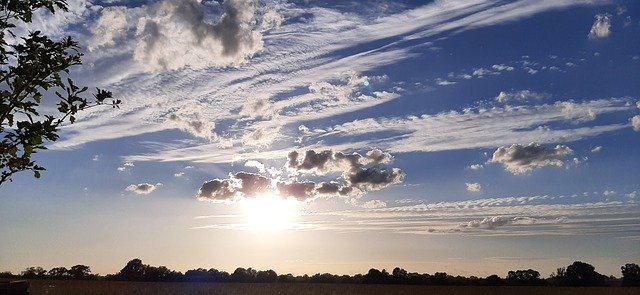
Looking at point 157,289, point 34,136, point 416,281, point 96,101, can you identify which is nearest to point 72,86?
point 96,101

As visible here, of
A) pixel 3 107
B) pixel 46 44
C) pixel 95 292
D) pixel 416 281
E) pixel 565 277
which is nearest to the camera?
pixel 3 107

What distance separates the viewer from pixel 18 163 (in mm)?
9914

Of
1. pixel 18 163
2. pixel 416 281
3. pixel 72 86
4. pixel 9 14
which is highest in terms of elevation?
pixel 416 281

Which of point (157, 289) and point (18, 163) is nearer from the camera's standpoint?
point (18, 163)

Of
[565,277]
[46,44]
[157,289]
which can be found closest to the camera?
[46,44]

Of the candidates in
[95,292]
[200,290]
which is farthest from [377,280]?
[95,292]

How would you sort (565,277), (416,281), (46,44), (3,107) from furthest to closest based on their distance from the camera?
(565,277) < (416,281) < (46,44) < (3,107)

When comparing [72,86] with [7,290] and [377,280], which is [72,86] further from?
[377,280]

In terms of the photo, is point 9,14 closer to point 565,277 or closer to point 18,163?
point 18,163

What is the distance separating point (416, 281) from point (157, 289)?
31802 mm

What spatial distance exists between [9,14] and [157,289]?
82.7 feet

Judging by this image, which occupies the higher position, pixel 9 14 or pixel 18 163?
pixel 9 14

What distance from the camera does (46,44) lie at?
10.1 metres

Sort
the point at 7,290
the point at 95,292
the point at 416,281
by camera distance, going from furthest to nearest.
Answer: the point at 416,281 < the point at 95,292 < the point at 7,290
